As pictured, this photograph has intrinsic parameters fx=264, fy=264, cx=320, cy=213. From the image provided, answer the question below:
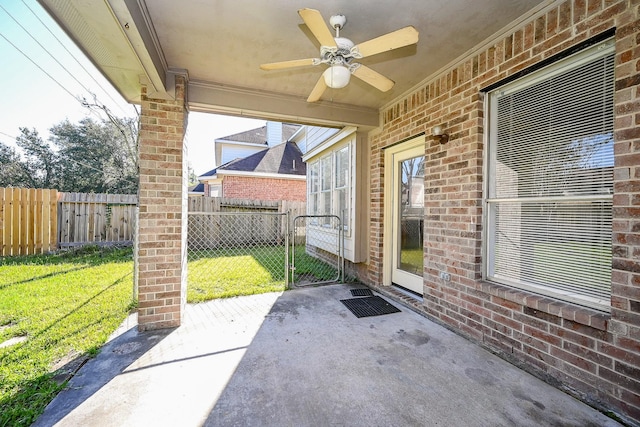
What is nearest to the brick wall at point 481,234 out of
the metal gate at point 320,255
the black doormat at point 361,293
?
the black doormat at point 361,293

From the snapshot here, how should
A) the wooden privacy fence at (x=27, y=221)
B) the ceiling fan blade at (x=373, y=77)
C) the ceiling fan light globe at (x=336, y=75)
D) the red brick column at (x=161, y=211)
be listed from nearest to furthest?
the ceiling fan light globe at (x=336, y=75) < the ceiling fan blade at (x=373, y=77) < the red brick column at (x=161, y=211) < the wooden privacy fence at (x=27, y=221)

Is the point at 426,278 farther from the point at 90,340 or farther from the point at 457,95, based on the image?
the point at 90,340

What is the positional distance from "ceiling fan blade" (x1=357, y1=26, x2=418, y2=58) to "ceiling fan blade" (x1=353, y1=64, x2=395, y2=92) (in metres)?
0.21

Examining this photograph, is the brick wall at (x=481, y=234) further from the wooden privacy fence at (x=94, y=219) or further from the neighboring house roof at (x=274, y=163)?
the neighboring house roof at (x=274, y=163)

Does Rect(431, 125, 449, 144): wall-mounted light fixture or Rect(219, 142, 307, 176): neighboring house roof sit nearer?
Rect(431, 125, 449, 144): wall-mounted light fixture

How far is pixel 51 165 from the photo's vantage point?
51.8 feet

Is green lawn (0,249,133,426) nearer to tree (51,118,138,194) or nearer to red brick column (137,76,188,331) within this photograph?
red brick column (137,76,188,331)

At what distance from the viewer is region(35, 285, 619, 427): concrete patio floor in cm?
166

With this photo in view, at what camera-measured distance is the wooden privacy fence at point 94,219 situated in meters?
6.86

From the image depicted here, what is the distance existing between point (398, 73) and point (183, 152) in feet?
8.64

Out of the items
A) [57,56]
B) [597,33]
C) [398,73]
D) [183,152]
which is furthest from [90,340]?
[57,56]

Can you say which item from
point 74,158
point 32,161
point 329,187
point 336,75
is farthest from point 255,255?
point 32,161

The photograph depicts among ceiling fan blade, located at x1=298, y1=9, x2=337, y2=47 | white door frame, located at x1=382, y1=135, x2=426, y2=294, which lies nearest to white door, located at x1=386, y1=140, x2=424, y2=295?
white door frame, located at x1=382, y1=135, x2=426, y2=294

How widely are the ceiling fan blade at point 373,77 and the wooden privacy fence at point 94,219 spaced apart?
6930 millimetres
